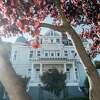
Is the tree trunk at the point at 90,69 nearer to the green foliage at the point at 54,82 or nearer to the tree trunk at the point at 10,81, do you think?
the tree trunk at the point at 10,81

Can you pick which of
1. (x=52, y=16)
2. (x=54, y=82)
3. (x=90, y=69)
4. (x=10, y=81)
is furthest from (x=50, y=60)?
(x=10, y=81)

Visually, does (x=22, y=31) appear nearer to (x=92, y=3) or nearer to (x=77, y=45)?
(x=77, y=45)

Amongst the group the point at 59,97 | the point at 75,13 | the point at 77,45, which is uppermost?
the point at 75,13

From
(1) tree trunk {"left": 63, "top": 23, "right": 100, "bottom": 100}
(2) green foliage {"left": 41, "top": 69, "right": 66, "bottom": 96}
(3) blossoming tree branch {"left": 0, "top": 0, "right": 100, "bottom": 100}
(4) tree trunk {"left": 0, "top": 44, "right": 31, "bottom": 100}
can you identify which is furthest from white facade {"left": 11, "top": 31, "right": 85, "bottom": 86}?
(4) tree trunk {"left": 0, "top": 44, "right": 31, "bottom": 100}

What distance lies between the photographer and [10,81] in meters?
4.53

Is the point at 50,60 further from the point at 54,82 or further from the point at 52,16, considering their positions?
the point at 52,16

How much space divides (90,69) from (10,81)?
1809mm

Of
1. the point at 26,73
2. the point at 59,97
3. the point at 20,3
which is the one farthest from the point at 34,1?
the point at 26,73

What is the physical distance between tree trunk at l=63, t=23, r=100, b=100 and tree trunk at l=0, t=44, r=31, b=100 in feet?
5.13

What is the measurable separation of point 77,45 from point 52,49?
50.6 meters

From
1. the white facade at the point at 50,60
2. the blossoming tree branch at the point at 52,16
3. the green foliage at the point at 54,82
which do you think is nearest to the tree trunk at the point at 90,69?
the blossoming tree branch at the point at 52,16

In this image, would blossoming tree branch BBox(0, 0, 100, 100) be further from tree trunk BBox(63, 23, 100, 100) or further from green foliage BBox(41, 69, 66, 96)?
green foliage BBox(41, 69, 66, 96)

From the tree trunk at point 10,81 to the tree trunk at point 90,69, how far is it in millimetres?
1563

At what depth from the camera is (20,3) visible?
5809 millimetres
